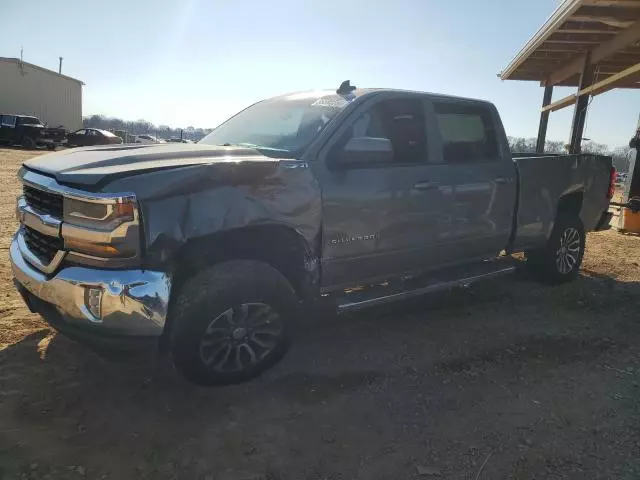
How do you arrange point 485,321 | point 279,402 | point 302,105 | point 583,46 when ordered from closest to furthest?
point 279,402, point 302,105, point 485,321, point 583,46

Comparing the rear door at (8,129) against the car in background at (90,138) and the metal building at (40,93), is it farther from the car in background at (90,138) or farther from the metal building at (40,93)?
the metal building at (40,93)

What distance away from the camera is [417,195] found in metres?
3.96

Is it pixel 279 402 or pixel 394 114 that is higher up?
pixel 394 114

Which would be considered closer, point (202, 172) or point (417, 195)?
point (202, 172)

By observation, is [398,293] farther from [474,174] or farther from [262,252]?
[474,174]

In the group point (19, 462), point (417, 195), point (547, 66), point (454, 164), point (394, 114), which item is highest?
point (547, 66)

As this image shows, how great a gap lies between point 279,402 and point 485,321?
2.38 meters

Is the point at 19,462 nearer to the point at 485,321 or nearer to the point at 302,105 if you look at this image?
the point at 302,105

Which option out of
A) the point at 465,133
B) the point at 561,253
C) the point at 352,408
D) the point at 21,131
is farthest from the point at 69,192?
the point at 21,131

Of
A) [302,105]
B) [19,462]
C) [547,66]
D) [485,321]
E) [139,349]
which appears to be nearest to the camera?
[19,462]

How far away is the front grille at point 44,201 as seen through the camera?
286 cm

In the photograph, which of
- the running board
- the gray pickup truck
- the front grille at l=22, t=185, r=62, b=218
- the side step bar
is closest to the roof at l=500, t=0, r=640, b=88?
the gray pickup truck

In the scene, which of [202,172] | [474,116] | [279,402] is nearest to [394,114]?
[474,116]

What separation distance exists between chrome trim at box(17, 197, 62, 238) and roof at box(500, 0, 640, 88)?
8.08m
